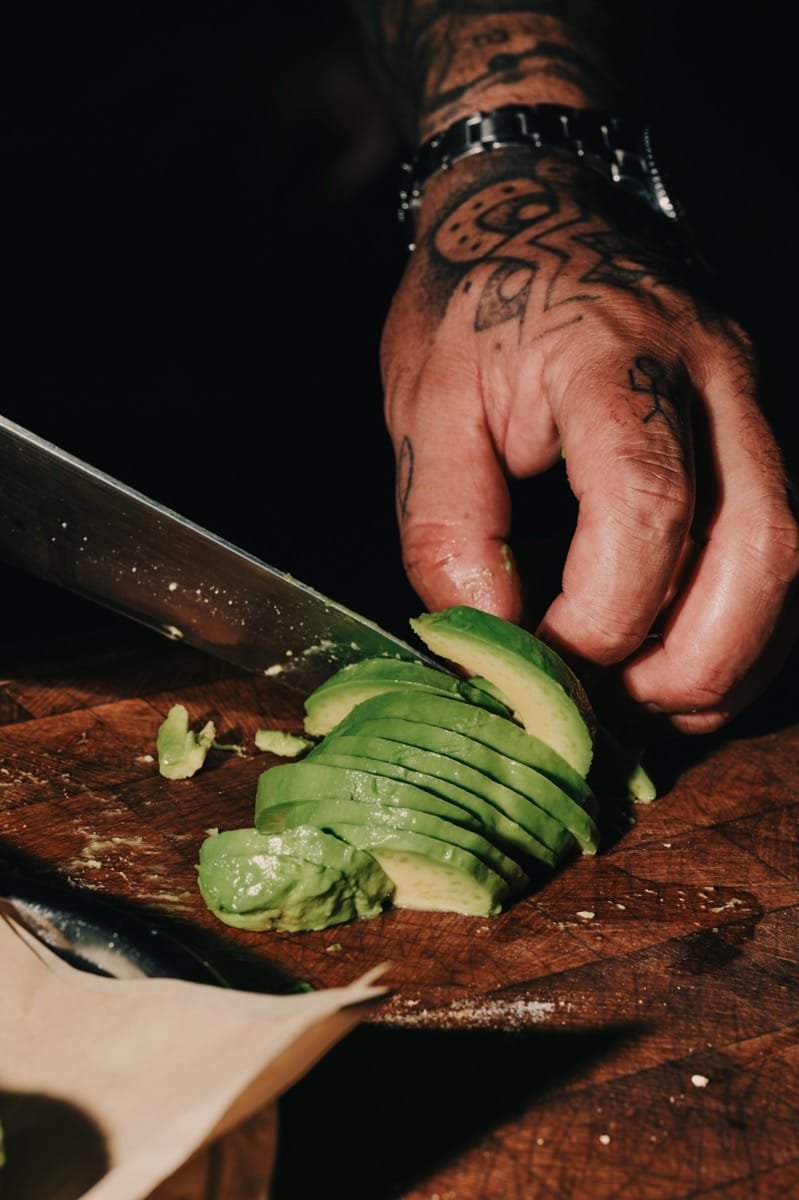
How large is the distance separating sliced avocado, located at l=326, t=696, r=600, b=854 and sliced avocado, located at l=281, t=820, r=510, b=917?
155 millimetres

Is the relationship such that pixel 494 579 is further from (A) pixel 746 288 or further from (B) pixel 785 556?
(A) pixel 746 288

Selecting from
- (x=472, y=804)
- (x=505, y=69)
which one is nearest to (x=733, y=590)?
(x=472, y=804)

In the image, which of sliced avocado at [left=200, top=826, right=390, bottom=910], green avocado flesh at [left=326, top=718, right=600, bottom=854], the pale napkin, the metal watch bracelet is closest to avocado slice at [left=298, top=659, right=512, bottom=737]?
green avocado flesh at [left=326, top=718, right=600, bottom=854]

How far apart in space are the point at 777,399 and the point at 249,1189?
174cm

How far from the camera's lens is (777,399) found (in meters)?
2.32

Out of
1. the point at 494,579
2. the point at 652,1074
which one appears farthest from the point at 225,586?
the point at 652,1074

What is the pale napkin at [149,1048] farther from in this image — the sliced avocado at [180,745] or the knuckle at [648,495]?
the knuckle at [648,495]

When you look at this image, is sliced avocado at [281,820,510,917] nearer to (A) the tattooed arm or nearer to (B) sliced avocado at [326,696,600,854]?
(B) sliced avocado at [326,696,600,854]

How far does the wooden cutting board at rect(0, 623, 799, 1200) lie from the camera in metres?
1.30

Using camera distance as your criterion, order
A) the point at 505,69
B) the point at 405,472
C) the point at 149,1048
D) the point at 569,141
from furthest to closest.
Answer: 1. the point at 505,69
2. the point at 569,141
3. the point at 405,472
4. the point at 149,1048

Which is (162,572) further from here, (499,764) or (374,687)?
(499,764)

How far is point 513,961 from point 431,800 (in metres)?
0.26

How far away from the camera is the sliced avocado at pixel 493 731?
1.89 m

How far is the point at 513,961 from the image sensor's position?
1.68m
